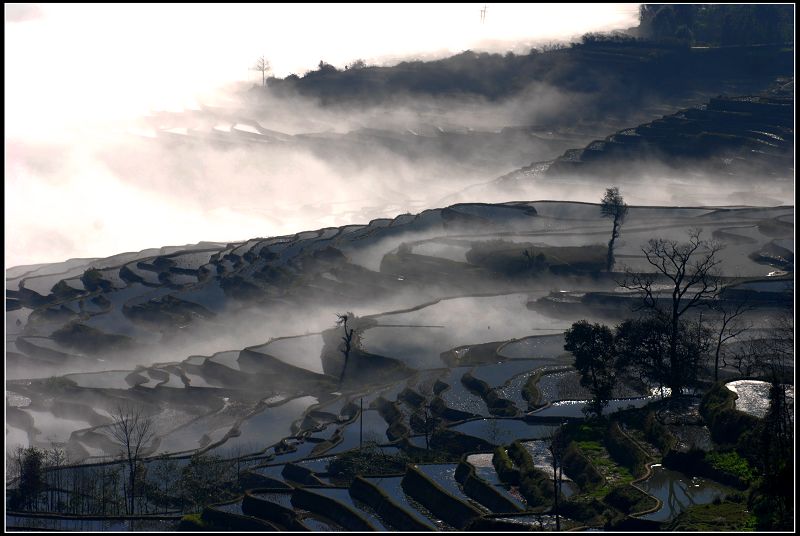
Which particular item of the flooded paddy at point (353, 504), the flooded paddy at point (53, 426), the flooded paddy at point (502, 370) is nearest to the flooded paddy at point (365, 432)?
the flooded paddy at point (502, 370)

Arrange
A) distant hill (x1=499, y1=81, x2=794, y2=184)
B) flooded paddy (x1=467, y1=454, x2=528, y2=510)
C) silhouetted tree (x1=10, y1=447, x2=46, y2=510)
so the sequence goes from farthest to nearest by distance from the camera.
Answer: distant hill (x1=499, y1=81, x2=794, y2=184), silhouetted tree (x1=10, y1=447, x2=46, y2=510), flooded paddy (x1=467, y1=454, x2=528, y2=510)

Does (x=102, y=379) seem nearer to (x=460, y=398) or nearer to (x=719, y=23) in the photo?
(x=460, y=398)

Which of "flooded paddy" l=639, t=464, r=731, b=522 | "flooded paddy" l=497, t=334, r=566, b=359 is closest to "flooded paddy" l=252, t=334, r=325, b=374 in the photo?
"flooded paddy" l=497, t=334, r=566, b=359

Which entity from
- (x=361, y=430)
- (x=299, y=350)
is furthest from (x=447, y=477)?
(x=299, y=350)

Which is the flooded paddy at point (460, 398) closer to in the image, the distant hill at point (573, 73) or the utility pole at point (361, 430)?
the utility pole at point (361, 430)

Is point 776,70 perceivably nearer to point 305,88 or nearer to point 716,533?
point 305,88

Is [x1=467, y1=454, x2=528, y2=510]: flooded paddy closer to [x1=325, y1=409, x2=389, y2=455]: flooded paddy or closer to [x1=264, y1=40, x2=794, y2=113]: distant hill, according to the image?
[x1=325, y1=409, x2=389, y2=455]: flooded paddy

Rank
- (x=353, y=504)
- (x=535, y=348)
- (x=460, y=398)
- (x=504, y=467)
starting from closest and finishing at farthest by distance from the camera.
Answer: (x=353, y=504)
(x=504, y=467)
(x=460, y=398)
(x=535, y=348)

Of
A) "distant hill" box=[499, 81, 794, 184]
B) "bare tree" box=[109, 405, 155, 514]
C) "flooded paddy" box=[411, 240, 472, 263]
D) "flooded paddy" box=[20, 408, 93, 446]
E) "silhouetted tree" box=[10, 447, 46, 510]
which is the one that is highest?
"distant hill" box=[499, 81, 794, 184]

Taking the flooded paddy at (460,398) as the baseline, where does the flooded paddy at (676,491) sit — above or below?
above

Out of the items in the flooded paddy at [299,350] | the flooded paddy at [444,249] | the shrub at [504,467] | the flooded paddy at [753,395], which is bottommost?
the flooded paddy at [299,350]

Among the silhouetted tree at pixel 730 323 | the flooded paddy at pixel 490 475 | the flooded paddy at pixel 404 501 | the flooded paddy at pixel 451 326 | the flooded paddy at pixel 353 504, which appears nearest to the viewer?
the flooded paddy at pixel 404 501

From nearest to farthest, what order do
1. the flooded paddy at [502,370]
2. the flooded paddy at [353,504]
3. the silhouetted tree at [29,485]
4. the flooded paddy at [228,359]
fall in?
the flooded paddy at [353,504]
the silhouetted tree at [29,485]
the flooded paddy at [502,370]
the flooded paddy at [228,359]
